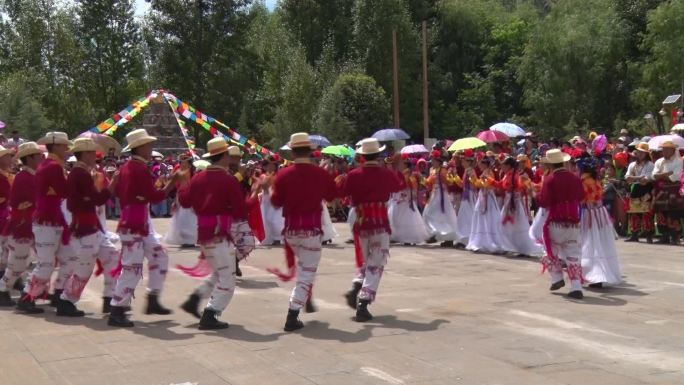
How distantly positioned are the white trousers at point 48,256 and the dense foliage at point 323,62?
31.1m

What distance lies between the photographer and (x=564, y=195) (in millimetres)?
10266

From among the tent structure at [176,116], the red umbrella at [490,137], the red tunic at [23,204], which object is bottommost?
the red tunic at [23,204]

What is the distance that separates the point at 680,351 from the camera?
288 inches

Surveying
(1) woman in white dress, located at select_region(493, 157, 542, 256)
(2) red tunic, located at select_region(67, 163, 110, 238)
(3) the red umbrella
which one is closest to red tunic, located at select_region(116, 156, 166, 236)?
(2) red tunic, located at select_region(67, 163, 110, 238)

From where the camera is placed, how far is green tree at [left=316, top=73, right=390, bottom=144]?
3906cm

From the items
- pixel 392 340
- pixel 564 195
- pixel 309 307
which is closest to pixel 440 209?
pixel 564 195

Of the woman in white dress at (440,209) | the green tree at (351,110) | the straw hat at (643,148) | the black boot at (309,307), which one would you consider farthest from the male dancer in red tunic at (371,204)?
the green tree at (351,110)

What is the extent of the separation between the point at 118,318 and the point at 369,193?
295 centimetres

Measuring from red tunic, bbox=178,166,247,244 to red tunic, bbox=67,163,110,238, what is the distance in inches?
45.1

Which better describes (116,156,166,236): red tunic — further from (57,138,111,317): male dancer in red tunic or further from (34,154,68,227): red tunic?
(34,154,68,227): red tunic

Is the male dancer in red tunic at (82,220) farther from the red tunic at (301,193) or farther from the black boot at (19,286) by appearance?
the red tunic at (301,193)

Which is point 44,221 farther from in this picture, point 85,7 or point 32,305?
point 85,7

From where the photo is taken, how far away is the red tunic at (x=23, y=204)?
32.4 feet

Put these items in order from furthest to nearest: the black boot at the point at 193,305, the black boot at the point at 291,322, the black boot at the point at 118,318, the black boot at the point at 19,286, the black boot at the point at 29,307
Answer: the black boot at the point at 19,286 → the black boot at the point at 29,307 → the black boot at the point at 193,305 → the black boot at the point at 118,318 → the black boot at the point at 291,322
